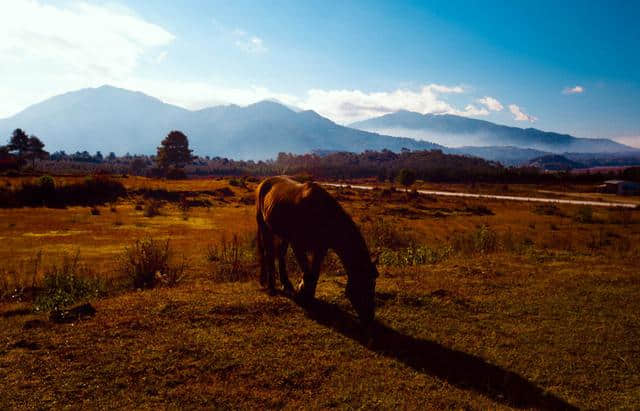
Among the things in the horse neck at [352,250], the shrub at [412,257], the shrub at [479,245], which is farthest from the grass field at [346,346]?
the shrub at [479,245]

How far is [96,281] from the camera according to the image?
9469 mm

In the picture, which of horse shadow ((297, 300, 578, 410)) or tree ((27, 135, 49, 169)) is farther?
tree ((27, 135, 49, 169))

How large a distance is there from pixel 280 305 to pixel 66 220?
26.5 m

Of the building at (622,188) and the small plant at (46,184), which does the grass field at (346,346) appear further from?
the building at (622,188)

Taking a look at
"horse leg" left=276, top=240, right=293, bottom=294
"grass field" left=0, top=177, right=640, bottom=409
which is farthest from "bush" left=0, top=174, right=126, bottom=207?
"horse leg" left=276, top=240, right=293, bottom=294

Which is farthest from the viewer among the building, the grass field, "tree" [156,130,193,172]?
"tree" [156,130,193,172]

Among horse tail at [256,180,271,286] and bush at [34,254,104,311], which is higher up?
horse tail at [256,180,271,286]

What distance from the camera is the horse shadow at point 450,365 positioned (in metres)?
4.87

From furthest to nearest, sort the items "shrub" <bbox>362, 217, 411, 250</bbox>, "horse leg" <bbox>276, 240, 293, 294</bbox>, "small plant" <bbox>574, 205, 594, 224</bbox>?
"small plant" <bbox>574, 205, 594, 224</bbox>, "shrub" <bbox>362, 217, 411, 250</bbox>, "horse leg" <bbox>276, 240, 293, 294</bbox>

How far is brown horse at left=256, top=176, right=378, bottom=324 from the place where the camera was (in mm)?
6328

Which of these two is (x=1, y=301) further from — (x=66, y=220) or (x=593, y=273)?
(x=66, y=220)

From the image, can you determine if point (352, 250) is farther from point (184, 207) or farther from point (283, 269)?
point (184, 207)

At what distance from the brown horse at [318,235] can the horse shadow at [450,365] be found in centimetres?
48

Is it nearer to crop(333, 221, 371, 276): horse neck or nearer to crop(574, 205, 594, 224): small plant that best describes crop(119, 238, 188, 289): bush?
crop(333, 221, 371, 276): horse neck
